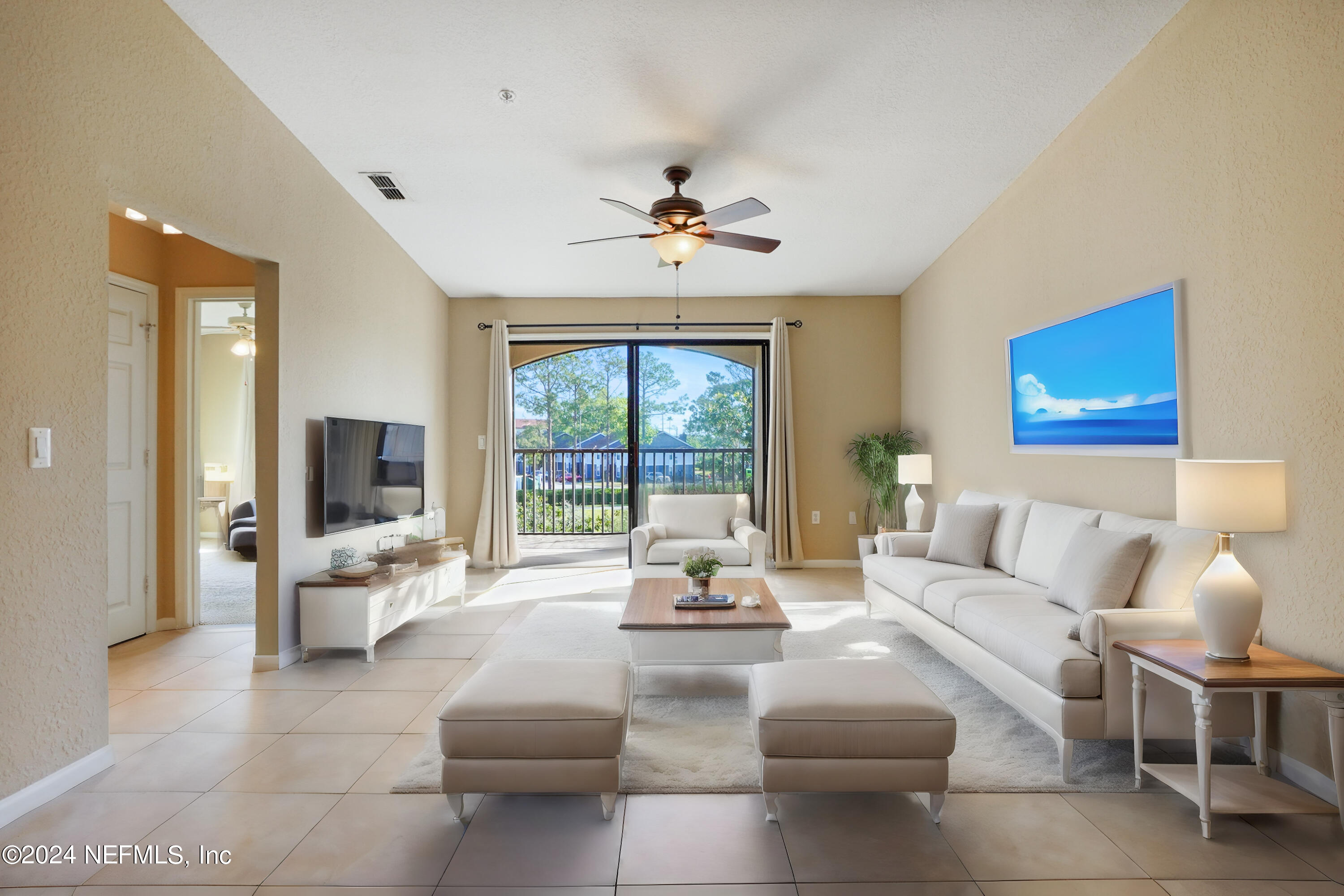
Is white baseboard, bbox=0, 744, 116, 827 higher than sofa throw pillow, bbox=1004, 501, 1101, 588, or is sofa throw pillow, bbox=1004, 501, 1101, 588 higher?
sofa throw pillow, bbox=1004, 501, 1101, 588

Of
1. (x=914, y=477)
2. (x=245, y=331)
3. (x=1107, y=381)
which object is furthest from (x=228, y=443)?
(x=1107, y=381)

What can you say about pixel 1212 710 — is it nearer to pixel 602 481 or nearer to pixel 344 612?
pixel 344 612

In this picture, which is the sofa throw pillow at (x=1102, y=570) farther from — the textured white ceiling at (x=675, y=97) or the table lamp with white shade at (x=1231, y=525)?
the textured white ceiling at (x=675, y=97)

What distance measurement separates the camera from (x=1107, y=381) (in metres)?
3.45

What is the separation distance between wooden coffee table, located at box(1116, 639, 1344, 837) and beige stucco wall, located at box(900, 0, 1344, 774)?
0.67 feet

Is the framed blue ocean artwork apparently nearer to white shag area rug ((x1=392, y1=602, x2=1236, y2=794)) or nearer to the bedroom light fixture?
white shag area rug ((x1=392, y1=602, x2=1236, y2=794))

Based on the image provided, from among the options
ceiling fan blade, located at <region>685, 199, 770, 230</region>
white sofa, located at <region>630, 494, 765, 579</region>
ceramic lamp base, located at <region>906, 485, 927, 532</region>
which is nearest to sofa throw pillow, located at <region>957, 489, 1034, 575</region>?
ceramic lamp base, located at <region>906, 485, 927, 532</region>

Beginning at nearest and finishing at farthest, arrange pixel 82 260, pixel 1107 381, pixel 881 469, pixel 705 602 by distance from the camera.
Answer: pixel 82 260 → pixel 1107 381 → pixel 705 602 → pixel 881 469

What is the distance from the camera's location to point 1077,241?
3.72 m

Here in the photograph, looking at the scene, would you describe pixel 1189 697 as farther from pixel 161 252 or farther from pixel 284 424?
pixel 161 252

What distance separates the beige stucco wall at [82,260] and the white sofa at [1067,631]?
3.34 m

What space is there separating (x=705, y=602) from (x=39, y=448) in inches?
105

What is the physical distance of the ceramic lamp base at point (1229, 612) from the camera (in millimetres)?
2182

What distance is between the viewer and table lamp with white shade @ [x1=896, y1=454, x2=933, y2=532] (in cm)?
579
